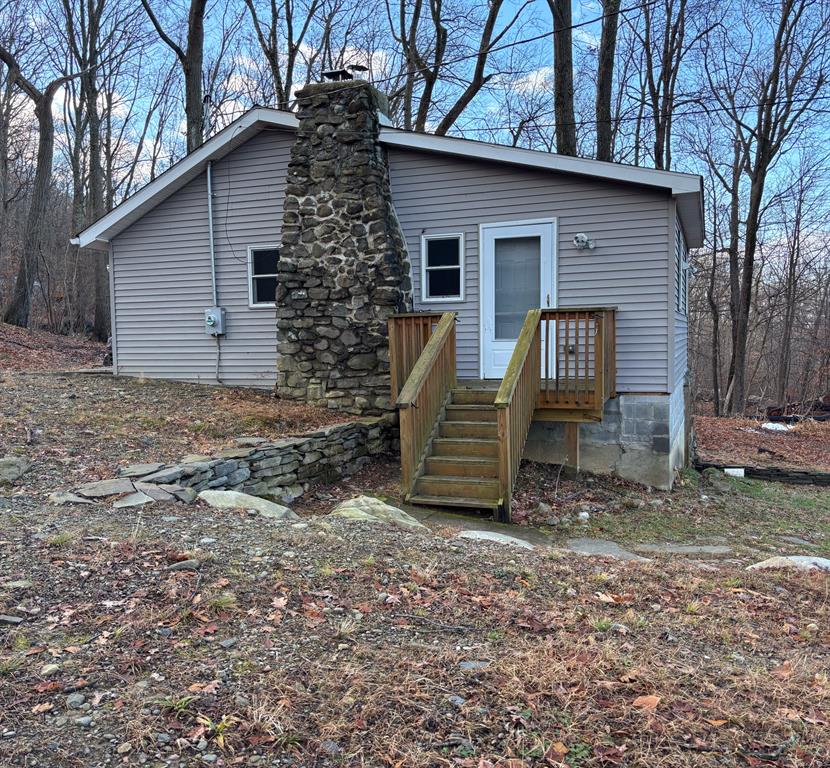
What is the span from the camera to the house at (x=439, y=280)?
761 cm

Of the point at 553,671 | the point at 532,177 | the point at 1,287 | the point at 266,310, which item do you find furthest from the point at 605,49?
the point at 1,287

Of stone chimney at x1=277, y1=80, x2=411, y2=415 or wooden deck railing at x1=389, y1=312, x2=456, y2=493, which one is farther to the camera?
stone chimney at x1=277, y1=80, x2=411, y2=415

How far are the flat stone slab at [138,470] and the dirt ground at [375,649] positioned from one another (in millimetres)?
526

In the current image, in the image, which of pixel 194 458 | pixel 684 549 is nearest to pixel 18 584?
pixel 194 458

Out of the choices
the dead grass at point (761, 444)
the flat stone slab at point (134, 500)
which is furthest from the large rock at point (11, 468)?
the dead grass at point (761, 444)

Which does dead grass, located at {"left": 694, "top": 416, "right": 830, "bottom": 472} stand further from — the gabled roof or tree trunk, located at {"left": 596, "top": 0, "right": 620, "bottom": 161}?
tree trunk, located at {"left": 596, "top": 0, "right": 620, "bottom": 161}

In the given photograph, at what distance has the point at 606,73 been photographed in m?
15.3

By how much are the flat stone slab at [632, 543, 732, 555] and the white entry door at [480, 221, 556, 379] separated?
342 cm

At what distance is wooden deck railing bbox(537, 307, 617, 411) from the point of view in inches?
291

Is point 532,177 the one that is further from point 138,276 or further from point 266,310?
point 138,276

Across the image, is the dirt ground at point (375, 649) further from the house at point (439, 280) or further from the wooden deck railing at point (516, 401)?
the house at point (439, 280)

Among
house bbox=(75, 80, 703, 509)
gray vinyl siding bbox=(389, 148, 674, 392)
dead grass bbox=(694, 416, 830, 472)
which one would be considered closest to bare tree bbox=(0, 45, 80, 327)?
A: house bbox=(75, 80, 703, 509)

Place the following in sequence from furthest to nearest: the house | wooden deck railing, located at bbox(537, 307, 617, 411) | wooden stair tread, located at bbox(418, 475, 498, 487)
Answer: the house < wooden deck railing, located at bbox(537, 307, 617, 411) < wooden stair tread, located at bbox(418, 475, 498, 487)

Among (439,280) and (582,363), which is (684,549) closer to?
(582,363)
